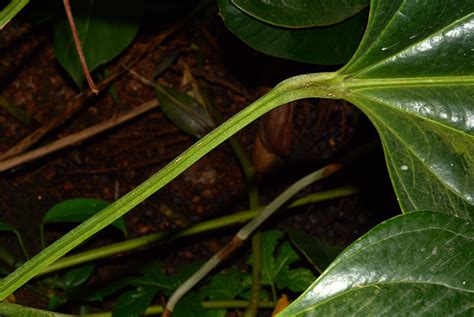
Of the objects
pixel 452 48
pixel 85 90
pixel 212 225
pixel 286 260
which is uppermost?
pixel 85 90

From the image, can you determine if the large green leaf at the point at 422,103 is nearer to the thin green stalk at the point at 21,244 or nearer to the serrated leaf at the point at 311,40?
the serrated leaf at the point at 311,40

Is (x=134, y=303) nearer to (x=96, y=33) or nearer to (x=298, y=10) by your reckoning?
(x=96, y=33)

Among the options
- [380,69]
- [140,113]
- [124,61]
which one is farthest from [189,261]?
[380,69]

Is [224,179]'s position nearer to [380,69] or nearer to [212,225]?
[212,225]

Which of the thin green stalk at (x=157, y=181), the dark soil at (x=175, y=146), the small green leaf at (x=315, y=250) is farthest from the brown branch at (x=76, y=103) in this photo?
the thin green stalk at (x=157, y=181)

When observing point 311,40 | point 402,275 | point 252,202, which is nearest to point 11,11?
point 311,40
